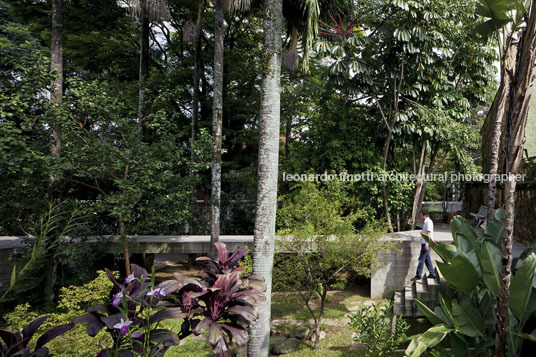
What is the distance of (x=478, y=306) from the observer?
4.66m

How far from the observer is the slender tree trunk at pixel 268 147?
5340mm

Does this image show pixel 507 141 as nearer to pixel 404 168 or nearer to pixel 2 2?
pixel 404 168

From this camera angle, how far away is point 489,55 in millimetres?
11539

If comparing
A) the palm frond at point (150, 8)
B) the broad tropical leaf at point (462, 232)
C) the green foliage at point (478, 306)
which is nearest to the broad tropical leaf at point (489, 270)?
the green foliage at point (478, 306)

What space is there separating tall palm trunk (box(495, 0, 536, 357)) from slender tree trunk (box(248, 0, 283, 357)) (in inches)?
125

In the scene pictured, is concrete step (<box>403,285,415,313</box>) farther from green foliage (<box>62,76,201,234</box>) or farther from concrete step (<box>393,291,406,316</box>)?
green foliage (<box>62,76,201,234</box>)

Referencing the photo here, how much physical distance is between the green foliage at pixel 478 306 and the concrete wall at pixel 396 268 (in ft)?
16.1

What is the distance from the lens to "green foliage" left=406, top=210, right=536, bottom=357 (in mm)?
3910

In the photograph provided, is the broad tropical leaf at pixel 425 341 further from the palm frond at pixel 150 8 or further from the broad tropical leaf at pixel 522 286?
the palm frond at pixel 150 8

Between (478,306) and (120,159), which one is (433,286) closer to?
(478,306)

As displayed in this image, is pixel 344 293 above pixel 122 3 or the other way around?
the other way around

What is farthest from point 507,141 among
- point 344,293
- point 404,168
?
point 404,168

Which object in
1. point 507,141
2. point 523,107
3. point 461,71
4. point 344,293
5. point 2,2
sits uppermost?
point 2,2

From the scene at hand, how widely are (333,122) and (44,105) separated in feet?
30.6
